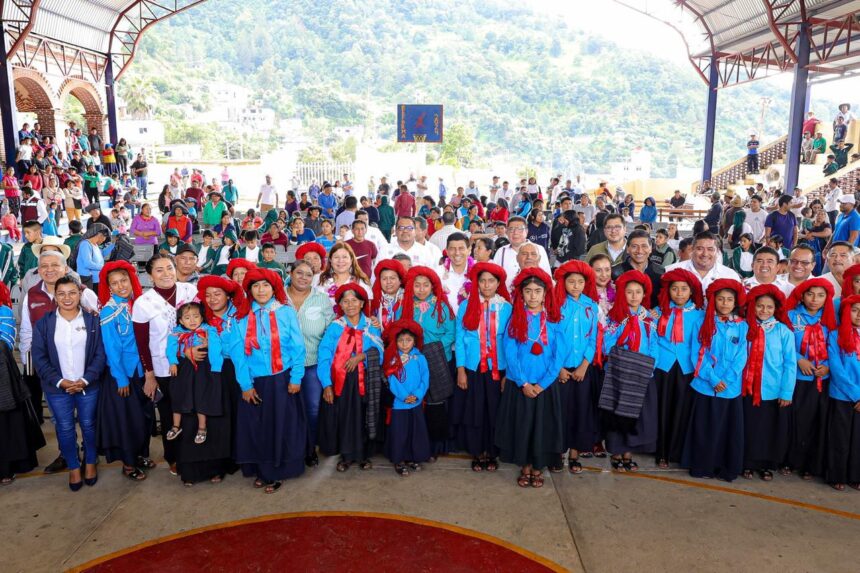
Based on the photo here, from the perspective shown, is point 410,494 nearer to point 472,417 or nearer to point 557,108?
point 472,417

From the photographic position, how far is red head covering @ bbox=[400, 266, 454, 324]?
4.59 meters

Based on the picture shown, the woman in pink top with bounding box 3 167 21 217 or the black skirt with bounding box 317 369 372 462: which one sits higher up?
the woman in pink top with bounding box 3 167 21 217

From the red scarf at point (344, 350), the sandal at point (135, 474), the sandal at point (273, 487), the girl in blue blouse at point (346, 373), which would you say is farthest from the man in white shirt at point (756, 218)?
the sandal at point (135, 474)

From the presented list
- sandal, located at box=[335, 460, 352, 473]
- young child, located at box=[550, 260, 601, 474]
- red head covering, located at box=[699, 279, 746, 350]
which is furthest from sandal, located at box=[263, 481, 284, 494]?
red head covering, located at box=[699, 279, 746, 350]

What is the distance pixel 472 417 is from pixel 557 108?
83.7 metres

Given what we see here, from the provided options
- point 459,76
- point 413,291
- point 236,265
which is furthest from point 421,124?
point 459,76

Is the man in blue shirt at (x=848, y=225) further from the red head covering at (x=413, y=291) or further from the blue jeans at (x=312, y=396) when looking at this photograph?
the blue jeans at (x=312, y=396)

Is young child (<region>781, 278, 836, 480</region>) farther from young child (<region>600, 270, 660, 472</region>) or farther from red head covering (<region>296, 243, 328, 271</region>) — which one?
red head covering (<region>296, 243, 328, 271</region>)

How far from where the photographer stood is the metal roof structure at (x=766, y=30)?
15.8 meters

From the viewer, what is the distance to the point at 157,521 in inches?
162

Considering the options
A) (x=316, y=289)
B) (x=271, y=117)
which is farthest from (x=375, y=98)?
(x=316, y=289)

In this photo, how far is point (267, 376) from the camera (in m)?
4.40

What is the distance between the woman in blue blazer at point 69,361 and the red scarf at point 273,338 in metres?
1.01

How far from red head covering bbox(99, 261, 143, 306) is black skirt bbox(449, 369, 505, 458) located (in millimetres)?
2356
